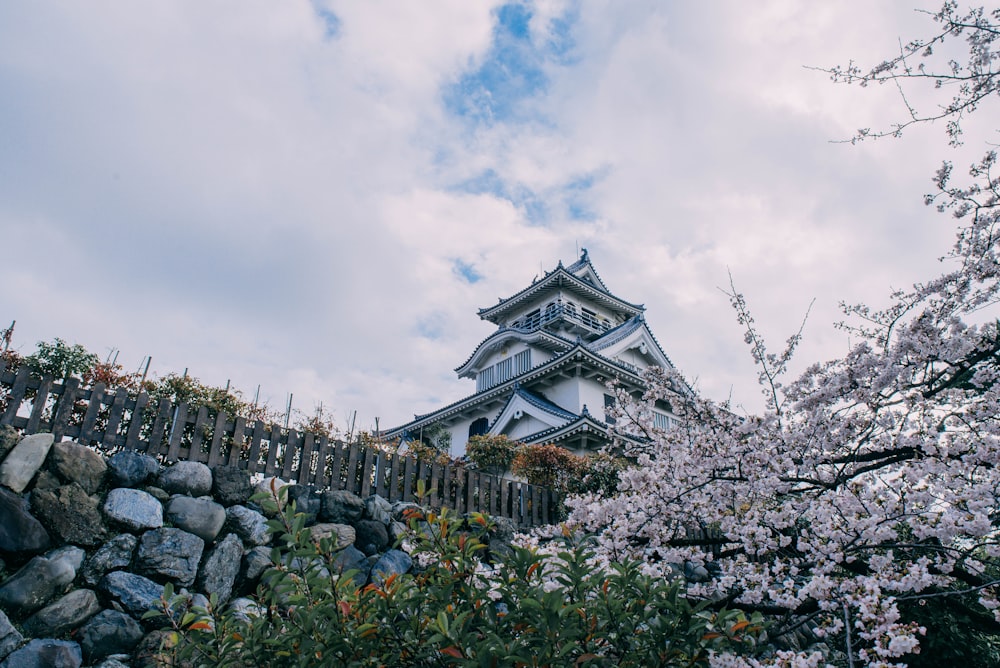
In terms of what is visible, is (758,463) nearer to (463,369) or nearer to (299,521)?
(299,521)

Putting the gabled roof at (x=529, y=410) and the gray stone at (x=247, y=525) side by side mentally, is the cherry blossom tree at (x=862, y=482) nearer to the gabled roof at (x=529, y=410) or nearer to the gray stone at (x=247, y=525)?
the gray stone at (x=247, y=525)

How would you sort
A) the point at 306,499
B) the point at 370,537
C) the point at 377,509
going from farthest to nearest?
the point at 377,509
the point at 370,537
the point at 306,499

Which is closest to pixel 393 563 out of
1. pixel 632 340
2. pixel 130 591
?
pixel 130 591

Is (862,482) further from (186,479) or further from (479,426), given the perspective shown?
(479,426)

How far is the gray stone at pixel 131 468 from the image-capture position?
5902 millimetres

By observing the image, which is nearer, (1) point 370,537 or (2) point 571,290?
(1) point 370,537

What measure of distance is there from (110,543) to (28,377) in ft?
6.82

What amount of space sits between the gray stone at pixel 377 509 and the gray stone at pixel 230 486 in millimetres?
1532

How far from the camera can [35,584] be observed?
495 cm

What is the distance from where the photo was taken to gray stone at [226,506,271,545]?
6359mm

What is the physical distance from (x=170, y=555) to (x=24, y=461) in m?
1.62

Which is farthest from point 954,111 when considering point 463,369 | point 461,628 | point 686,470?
point 463,369

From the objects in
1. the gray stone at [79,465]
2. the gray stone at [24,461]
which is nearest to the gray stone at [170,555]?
the gray stone at [79,465]

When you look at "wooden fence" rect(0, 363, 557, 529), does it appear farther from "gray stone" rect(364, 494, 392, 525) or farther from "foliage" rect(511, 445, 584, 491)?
"foliage" rect(511, 445, 584, 491)
